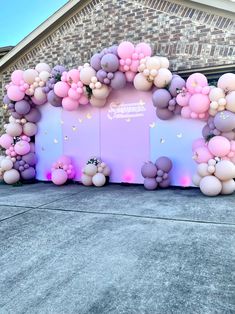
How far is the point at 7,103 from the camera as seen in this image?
700 centimetres

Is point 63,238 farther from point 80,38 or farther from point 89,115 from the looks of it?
point 80,38

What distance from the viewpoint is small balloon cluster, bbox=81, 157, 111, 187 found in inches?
244

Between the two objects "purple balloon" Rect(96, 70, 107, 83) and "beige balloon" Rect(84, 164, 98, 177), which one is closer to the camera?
"purple balloon" Rect(96, 70, 107, 83)

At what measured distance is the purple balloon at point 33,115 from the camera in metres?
7.13

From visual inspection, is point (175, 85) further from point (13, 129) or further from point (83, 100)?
point (13, 129)

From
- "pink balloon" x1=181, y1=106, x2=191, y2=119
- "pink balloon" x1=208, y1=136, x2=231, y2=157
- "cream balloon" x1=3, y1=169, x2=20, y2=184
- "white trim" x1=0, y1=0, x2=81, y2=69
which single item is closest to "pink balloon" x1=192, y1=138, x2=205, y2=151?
"pink balloon" x1=208, y1=136, x2=231, y2=157

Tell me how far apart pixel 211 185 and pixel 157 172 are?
→ 112 centimetres

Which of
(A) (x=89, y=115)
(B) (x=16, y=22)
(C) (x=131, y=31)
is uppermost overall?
(B) (x=16, y=22)

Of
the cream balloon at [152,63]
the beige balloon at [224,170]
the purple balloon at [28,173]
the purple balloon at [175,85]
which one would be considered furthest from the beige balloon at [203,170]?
the purple balloon at [28,173]

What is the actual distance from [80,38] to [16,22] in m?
3.15

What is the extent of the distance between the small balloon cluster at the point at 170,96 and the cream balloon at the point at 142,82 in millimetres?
220

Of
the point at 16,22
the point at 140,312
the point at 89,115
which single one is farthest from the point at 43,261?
the point at 16,22

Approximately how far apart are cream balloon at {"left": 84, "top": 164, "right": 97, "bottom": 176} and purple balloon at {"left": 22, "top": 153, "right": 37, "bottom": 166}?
1.74m

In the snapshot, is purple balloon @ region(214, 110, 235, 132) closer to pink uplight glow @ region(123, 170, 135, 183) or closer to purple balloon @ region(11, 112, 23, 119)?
pink uplight glow @ region(123, 170, 135, 183)
